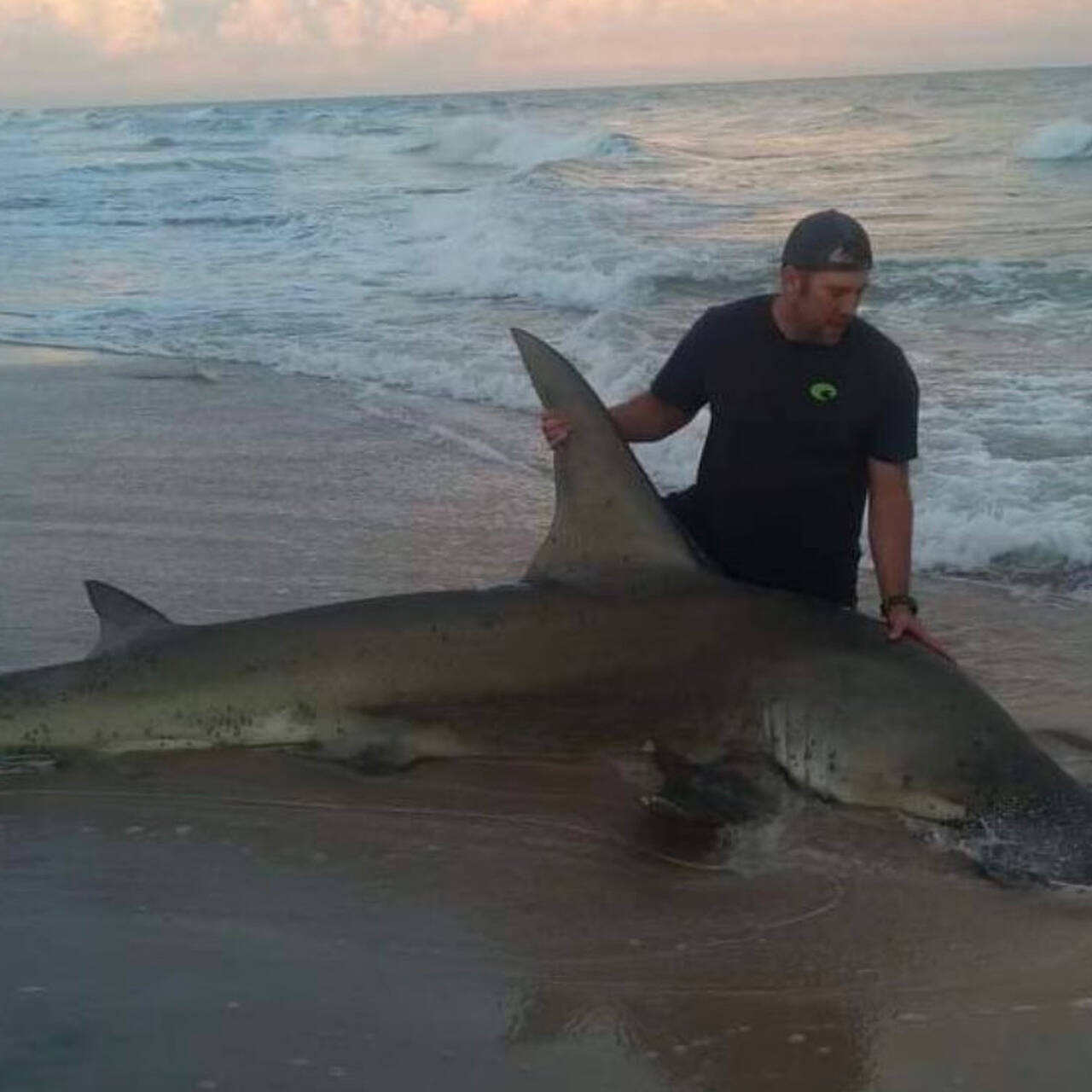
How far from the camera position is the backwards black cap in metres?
4.18

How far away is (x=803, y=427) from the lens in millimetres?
4488

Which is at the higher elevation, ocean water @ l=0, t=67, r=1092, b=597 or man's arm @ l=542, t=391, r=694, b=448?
man's arm @ l=542, t=391, r=694, b=448

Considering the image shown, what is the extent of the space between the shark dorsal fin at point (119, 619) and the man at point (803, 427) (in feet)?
3.67

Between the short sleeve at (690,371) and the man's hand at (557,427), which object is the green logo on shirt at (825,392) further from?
the man's hand at (557,427)

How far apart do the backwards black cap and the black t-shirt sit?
257mm

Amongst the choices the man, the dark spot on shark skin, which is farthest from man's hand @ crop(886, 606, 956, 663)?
the dark spot on shark skin

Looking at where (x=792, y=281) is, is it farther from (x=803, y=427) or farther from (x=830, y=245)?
(x=803, y=427)

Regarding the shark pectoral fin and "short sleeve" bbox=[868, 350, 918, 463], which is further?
"short sleeve" bbox=[868, 350, 918, 463]

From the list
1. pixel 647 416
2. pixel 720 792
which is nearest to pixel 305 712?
pixel 720 792

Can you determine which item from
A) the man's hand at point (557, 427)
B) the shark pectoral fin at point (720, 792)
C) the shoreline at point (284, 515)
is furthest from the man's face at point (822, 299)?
the shoreline at point (284, 515)

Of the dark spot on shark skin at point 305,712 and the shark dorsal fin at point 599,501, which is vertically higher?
the shark dorsal fin at point 599,501

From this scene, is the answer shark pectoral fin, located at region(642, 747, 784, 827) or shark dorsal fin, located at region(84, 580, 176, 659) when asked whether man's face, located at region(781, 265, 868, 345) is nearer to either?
shark pectoral fin, located at region(642, 747, 784, 827)

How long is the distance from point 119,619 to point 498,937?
4.93 ft

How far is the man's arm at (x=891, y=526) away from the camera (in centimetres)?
438
